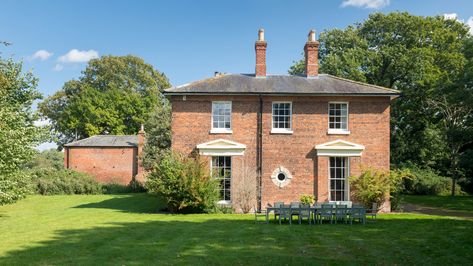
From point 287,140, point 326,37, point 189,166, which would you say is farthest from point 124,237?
point 326,37

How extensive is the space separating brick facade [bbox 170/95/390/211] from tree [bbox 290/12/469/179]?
46.6ft

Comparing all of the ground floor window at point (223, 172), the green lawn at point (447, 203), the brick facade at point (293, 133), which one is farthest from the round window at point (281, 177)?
the green lawn at point (447, 203)

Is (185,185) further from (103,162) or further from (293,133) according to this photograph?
(103,162)

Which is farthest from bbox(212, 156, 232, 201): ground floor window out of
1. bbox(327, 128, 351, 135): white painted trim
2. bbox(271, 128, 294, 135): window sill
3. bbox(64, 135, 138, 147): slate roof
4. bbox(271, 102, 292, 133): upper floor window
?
bbox(64, 135, 138, 147): slate roof

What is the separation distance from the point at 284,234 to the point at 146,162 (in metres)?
25.7

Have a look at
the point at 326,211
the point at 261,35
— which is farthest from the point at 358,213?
the point at 261,35

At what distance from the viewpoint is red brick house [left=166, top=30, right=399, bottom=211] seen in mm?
23844

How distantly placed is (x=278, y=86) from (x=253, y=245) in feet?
44.1

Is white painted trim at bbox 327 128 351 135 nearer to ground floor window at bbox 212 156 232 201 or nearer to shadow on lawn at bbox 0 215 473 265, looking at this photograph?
ground floor window at bbox 212 156 232 201

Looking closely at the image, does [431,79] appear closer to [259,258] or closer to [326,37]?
[326,37]

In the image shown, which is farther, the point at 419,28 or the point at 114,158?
the point at 114,158

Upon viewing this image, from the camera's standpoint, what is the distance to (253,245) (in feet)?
42.2

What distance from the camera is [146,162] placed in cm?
3884

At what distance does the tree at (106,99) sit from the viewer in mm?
62969
